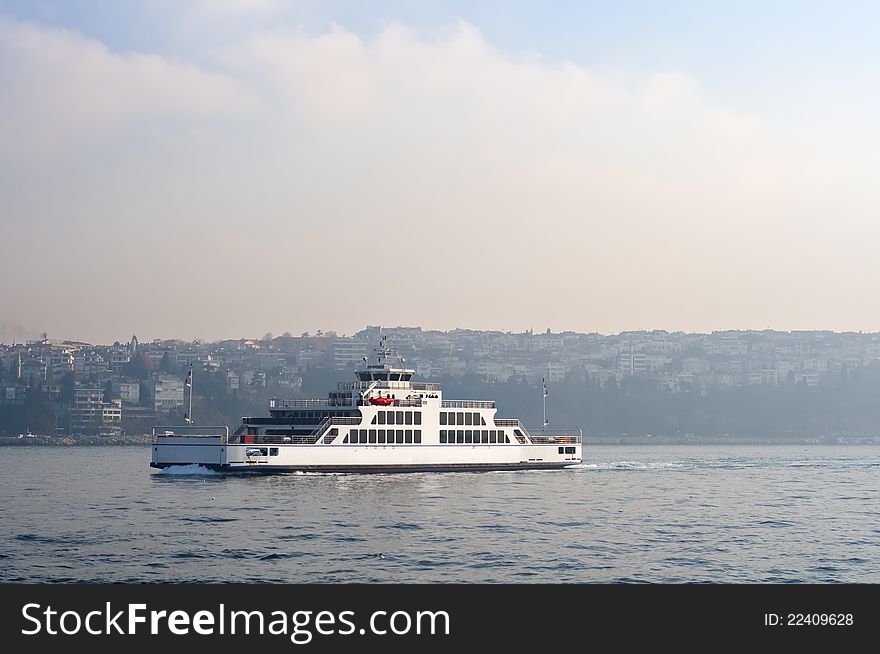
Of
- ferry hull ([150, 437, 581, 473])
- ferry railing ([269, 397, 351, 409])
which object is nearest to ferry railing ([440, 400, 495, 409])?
ferry hull ([150, 437, 581, 473])

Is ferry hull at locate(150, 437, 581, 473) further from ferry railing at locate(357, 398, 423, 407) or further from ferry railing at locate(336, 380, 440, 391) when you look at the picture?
ferry railing at locate(336, 380, 440, 391)

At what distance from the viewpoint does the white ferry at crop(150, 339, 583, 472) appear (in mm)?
61875

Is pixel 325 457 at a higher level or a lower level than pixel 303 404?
lower

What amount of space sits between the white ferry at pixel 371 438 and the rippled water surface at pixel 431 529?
128 cm

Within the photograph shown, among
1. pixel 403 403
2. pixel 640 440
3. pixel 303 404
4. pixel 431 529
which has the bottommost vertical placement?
pixel 640 440

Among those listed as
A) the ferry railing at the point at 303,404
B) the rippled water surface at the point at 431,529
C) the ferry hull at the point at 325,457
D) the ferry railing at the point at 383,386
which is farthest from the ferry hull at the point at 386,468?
the ferry railing at the point at 383,386

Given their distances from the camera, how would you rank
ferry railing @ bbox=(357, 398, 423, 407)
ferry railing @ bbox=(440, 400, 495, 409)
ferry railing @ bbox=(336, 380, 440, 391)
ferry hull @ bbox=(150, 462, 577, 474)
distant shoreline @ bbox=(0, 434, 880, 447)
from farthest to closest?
distant shoreline @ bbox=(0, 434, 880, 447) < ferry railing @ bbox=(440, 400, 495, 409) < ferry railing @ bbox=(336, 380, 440, 391) < ferry railing @ bbox=(357, 398, 423, 407) < ferry hull @ bbox=(150, 462, 577, 474)

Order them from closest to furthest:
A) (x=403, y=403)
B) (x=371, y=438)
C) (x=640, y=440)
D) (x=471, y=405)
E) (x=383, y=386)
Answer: (x=371, y=438)
(x=403, y=403)
(x=383, y=386)
(x=471, y=405)
(x=640, y=440)

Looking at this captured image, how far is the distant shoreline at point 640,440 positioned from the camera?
6156 inches

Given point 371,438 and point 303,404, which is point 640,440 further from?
point 371,438

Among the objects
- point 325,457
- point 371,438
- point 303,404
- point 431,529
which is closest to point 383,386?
point 371,438

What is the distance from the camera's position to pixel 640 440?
189 metres

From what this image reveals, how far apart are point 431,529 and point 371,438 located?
26355 mm

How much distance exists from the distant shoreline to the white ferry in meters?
95.9
